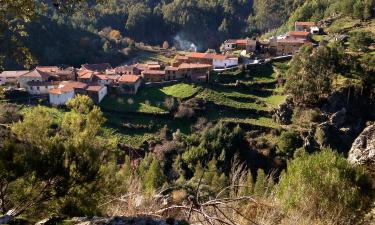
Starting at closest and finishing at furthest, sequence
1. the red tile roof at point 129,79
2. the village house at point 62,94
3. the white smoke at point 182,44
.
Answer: the village house at point 62,94
the red tile roof at point 129,79
the white smoke at point 182,44

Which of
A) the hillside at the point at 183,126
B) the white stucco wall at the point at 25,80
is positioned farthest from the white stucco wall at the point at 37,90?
the white stucco wall at the point at 25,80

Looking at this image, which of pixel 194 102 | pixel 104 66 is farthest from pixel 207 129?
pixel 104 66

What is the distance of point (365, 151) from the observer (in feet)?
24.1

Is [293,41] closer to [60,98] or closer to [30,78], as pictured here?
[60,98]

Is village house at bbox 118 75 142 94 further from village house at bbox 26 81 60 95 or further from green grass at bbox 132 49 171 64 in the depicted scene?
green grass at bbox 132 49 171 64

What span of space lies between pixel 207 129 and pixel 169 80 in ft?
34.6

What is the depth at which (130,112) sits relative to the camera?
35.2m

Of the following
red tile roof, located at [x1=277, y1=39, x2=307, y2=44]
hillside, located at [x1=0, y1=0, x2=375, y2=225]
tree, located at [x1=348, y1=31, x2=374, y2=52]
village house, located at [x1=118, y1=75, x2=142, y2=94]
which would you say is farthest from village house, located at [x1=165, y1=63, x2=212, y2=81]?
tree, located at [x1=348, y1=31, x2=374, y2=52]

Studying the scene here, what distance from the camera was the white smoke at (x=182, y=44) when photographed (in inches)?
3017

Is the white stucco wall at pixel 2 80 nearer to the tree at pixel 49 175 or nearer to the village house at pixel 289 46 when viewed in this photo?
the village house at pixel 289 46

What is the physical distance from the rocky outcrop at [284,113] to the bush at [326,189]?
26.8 metres

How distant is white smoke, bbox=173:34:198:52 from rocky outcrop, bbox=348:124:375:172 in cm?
6895

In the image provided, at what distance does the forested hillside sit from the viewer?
56.9 meters

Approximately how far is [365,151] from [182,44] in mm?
72772
